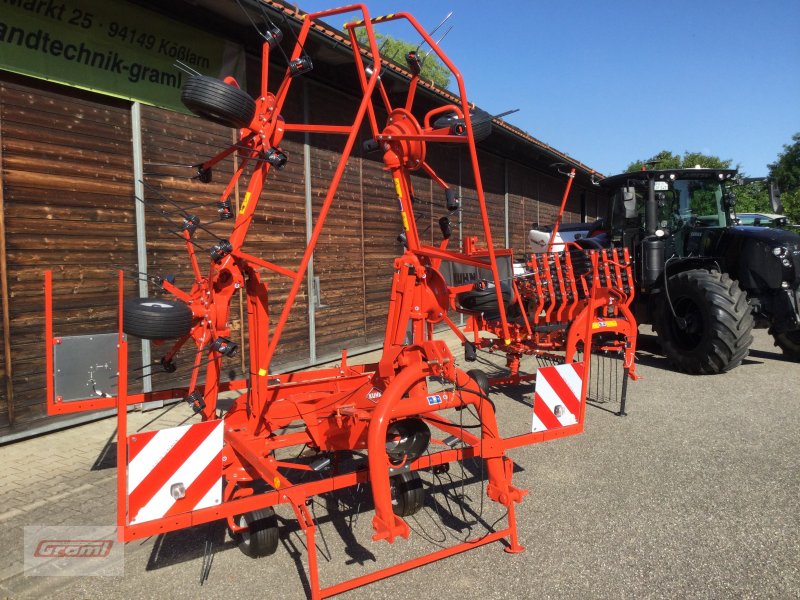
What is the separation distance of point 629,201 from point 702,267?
158 centimetres

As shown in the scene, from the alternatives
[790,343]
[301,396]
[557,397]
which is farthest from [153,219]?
[790,343]

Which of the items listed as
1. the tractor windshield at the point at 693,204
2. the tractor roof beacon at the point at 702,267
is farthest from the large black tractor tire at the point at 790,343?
the tractor windshield at the point at 693,204

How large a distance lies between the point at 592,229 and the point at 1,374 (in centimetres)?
954

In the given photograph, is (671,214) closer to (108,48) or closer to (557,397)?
(557,397)

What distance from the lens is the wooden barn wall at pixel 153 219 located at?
5062 millimetres

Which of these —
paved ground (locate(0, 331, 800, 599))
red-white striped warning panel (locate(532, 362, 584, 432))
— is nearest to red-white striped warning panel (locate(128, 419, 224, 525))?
paved ground (locate(0, 331, 800, 599))

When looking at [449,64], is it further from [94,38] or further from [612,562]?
[94,38]

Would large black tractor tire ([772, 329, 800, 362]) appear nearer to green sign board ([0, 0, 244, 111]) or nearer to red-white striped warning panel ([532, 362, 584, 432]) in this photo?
red-white striped warning panel ([532, 362, 584, 432])

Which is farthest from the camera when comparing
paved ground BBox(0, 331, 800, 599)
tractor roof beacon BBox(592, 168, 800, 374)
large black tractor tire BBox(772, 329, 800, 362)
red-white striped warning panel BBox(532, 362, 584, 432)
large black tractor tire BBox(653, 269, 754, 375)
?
large black tractor tire BBox(772, 329, 800, 362)

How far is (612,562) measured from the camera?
306 centimetres

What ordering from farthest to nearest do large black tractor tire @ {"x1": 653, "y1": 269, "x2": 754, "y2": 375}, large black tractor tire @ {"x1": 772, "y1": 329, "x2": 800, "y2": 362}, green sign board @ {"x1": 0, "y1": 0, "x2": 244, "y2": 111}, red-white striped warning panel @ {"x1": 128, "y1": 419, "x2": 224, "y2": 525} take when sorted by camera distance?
large black tractor tire @ {"x1": 772, "y1": 329, "x2": 800, "y2": 362}
large black tractor tire @ {"x1": 653, "y1": 269, "x2": 754, "y2": 375}
green sign board @ {"x1": 0, "y1": 0, "x2": 244, "y2": 111}
red-white striped warning panel @ {"x1": 128, "y1": 419, "x2": 224, "y2": 525}

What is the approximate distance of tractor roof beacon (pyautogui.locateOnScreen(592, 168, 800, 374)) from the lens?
282 inches

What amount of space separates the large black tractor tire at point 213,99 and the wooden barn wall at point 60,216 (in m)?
2.81

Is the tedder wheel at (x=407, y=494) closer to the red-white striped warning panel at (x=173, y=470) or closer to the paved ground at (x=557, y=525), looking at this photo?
the paved ground at (x=557, y=525)
